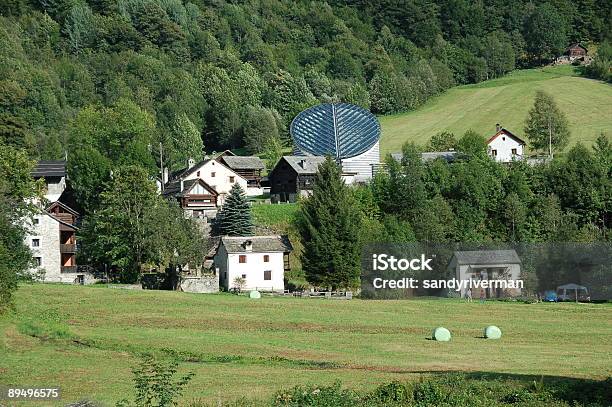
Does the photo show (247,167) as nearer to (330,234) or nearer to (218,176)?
(218,176)

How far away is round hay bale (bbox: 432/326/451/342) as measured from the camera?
4581 centimetres

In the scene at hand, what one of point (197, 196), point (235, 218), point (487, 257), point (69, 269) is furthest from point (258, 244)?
point (197, 196)

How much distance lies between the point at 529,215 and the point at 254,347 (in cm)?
4711

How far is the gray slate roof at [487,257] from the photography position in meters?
65.2

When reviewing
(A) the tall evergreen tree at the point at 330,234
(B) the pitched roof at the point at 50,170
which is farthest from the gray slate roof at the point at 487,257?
(B) the pitched roof at the point at 50,170

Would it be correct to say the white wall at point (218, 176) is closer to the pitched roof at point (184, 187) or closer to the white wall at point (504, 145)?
the pitched roof at point (184, 187)

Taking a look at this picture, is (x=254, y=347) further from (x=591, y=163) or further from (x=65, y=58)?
(x=65, y=58)

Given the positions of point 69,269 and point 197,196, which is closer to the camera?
point 69,269

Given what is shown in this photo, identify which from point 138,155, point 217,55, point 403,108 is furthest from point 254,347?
point 217,55

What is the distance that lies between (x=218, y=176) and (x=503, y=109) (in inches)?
2175

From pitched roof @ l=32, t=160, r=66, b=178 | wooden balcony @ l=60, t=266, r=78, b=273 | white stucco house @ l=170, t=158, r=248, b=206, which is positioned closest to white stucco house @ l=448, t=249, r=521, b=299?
wooden balcony @ l=60, t=266, r=78, b=273

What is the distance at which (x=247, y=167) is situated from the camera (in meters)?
103

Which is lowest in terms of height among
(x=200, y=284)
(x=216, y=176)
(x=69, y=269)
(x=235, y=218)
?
(x=200, y=284)

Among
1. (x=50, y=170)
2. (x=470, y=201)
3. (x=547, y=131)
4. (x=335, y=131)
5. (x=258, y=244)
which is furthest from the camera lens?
(x=547, y=131)
